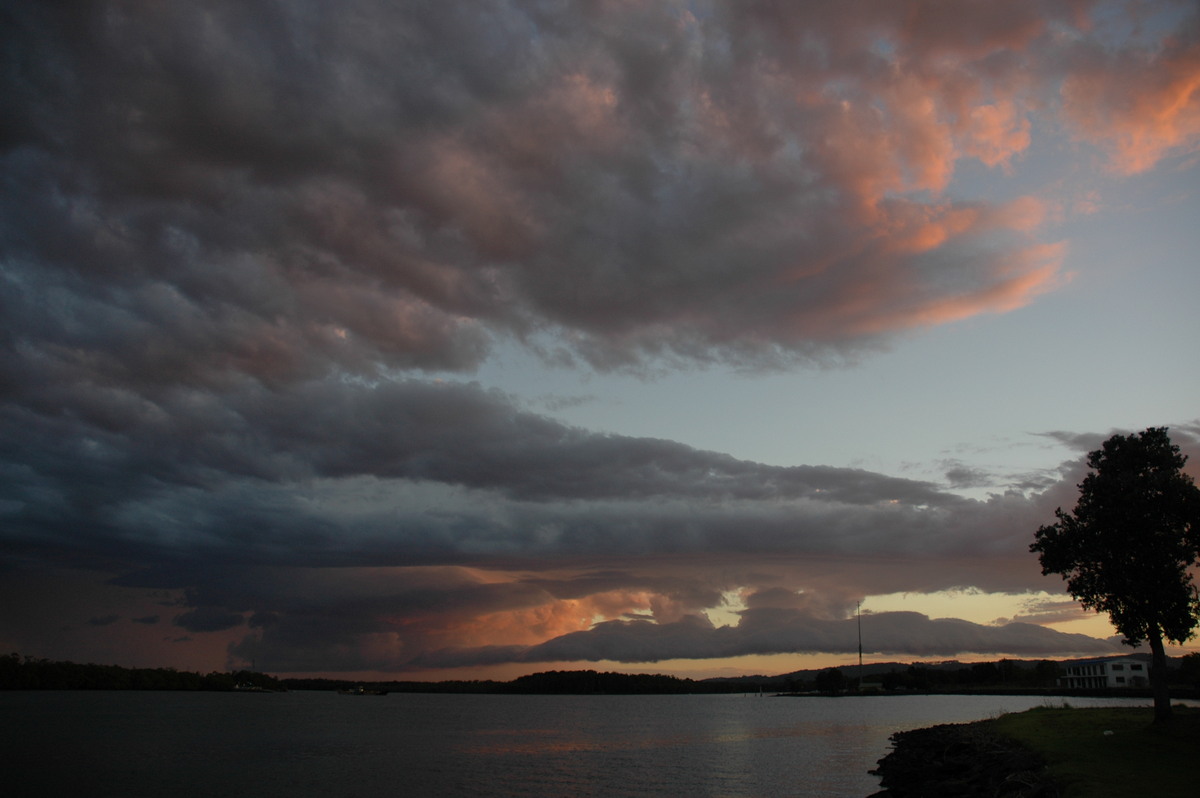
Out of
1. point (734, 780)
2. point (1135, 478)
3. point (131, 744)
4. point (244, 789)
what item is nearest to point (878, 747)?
point (734, 780)

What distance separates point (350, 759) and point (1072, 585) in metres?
70.5

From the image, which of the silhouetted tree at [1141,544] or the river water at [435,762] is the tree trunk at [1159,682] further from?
the river water at [435,762]

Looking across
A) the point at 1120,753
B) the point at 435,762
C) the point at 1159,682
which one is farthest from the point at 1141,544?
the point at 435,762

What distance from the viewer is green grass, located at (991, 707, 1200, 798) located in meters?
30.6

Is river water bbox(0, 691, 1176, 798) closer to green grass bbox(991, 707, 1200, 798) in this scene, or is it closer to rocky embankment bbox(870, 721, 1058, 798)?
rocky embankment bbox(870, 721, 1058, 798)

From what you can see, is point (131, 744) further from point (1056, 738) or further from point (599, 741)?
point (1056, 738)

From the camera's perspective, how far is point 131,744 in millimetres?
96562

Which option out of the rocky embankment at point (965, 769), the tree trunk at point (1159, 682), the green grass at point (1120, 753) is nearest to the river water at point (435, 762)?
the rocky embankment at point (965, 769)

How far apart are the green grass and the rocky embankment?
1.16 meters

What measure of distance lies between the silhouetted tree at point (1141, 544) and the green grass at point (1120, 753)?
4069mm

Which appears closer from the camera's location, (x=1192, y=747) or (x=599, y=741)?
(x=1192, y=747)

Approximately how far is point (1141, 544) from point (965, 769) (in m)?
18.2

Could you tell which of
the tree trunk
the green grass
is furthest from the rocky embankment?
the tree trunk

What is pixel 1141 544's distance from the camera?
49281 mm
